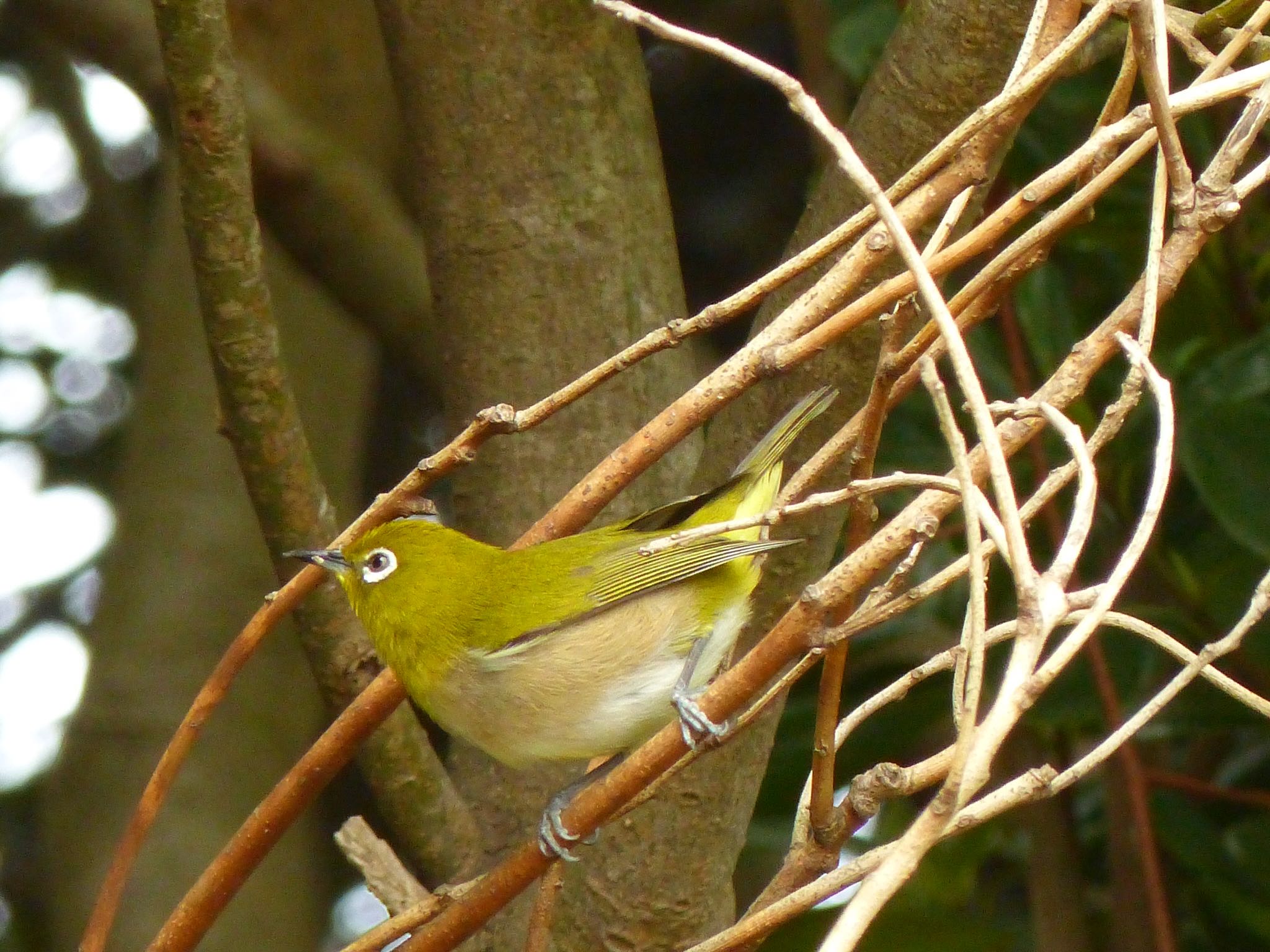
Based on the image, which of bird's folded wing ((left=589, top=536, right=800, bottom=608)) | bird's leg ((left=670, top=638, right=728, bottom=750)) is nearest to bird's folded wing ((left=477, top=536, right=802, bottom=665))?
bird's folded wing ((left=589, top=536, right=800, bottom=608))

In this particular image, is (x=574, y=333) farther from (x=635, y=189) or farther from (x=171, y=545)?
(x=171, y=545)

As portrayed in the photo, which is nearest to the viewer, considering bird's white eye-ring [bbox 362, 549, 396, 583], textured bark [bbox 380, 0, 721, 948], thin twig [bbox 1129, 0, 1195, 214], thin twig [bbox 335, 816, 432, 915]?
thin twig [bbox 1129, 0, 1195, 214]

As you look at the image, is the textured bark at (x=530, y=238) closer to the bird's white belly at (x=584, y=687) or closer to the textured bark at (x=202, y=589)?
the bird's white belly at (x=584, y=687)

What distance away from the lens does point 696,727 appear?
1696 millimetres

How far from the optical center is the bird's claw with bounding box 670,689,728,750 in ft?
4.64

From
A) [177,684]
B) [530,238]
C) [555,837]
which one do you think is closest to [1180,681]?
[555,837]

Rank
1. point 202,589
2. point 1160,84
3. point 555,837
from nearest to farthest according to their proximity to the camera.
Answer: point 1160,84, point 555,837, point 202,589

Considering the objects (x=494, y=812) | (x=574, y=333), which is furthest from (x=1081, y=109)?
(x=494, y=812)

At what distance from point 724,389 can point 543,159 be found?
1336mm

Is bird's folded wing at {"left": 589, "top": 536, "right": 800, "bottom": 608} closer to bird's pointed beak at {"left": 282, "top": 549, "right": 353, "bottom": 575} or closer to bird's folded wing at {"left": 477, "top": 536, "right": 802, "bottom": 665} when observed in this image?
bird's folded wing at {"left": 477, "top": 536, "right": 802, "bottom": 665}

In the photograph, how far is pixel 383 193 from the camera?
13.0 feet

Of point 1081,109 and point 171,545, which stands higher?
point 1081,109

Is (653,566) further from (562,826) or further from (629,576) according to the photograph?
(562,826)

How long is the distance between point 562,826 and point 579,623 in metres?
0.84
